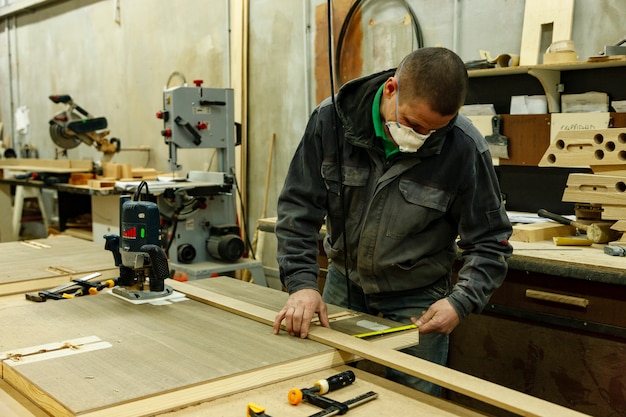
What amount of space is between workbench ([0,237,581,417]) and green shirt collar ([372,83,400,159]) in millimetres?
425

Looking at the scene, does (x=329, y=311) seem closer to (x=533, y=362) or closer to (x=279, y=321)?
(x=279, y=321)

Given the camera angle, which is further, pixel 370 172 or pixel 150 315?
pixel 370 172

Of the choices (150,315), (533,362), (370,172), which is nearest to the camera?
(150,315)

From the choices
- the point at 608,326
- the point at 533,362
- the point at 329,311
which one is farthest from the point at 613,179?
the point at 329,311

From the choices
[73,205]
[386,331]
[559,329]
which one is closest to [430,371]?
[386,331]

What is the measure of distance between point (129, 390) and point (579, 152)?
1.85m

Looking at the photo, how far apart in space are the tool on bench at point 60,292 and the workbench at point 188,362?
8cm

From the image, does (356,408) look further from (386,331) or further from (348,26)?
(348,26)

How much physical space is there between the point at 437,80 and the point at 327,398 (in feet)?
2.43

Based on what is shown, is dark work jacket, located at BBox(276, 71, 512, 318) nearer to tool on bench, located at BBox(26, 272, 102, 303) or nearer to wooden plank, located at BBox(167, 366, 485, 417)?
wooden plank, located at BBox(167, 366, 485, 417)

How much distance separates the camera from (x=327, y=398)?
3.78 feet

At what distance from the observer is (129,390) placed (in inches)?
44.1

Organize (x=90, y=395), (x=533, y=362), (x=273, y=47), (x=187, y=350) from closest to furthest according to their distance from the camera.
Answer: (x=90, y=395)
(x=187, y=350)
(x=533, y=362)
(x=273, y=47)

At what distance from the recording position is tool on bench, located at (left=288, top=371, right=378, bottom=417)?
3.64ft
